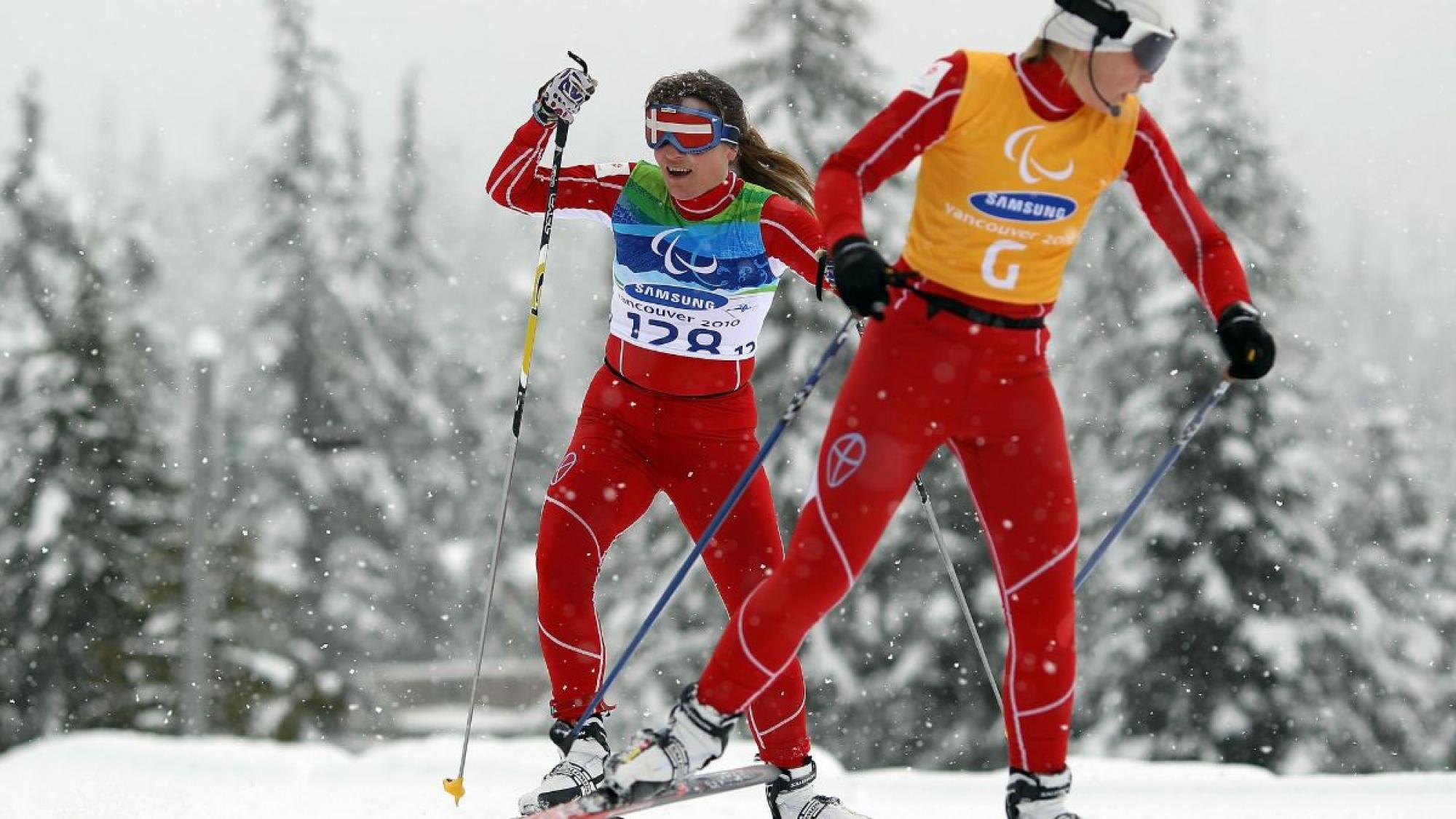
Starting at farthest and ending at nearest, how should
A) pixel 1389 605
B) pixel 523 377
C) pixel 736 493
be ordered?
pixel 1389 605, pixel 523 377, pixel 736 493

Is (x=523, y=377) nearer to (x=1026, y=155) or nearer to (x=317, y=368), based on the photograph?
(x=1026, y=155)

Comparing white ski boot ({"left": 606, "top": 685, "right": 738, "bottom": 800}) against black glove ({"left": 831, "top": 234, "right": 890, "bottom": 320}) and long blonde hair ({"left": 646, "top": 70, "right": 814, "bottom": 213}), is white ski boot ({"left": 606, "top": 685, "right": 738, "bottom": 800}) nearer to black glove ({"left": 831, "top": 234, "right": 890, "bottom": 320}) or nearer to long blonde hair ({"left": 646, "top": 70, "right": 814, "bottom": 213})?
black glove ({"left": 831, "top": 234, "right": 890, "bottom": 320})

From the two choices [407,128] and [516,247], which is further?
[516,247]

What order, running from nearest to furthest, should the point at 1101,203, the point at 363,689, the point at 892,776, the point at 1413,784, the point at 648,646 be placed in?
the point at 1413,784 → the point at 892,776 → the point at 648,646 → the point at 1101,203 → the point at 363,689

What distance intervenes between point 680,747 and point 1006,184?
1.66m

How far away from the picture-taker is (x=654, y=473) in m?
4.57

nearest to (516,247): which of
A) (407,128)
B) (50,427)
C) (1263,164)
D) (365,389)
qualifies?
(407,128)

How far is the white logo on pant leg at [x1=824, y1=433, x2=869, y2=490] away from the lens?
11.0 feet

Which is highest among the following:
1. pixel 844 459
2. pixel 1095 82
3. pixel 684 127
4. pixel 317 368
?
pixel 1095 82

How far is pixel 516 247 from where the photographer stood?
70562 mm

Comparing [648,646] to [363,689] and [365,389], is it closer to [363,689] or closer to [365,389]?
[363,689]

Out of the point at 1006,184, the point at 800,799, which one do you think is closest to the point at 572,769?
the point at 800,799

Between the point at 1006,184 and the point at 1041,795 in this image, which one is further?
the point at 1041,795

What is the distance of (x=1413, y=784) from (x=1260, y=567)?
1039 cm
